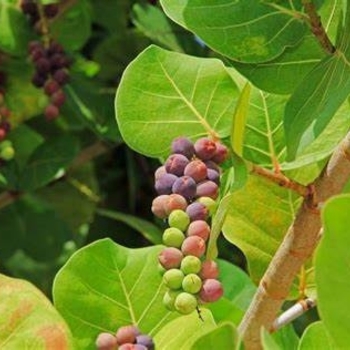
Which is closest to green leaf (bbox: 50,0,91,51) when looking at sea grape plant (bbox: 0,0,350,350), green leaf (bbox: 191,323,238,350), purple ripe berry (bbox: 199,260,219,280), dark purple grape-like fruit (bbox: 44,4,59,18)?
dark purple grape-like fruit (bbox: 44,4,59,18)

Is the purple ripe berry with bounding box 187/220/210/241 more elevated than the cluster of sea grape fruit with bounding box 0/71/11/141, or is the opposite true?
the purple ripe berry with bounding box 187/220/210/241

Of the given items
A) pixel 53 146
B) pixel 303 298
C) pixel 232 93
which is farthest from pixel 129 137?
pixel 53 146

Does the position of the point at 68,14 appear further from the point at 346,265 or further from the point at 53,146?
the point at 346,265

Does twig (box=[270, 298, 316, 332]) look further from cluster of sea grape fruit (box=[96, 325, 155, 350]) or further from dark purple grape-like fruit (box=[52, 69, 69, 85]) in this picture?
dark purple grape-like fruit (box=[52, 69, 69, 85])

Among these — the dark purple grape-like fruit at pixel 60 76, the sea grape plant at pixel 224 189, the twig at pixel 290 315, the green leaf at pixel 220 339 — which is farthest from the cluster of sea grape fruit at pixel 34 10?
the green leaf at pixel 220 339

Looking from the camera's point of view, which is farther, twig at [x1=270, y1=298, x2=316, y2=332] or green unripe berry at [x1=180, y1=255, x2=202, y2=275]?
twig at [x1=270, y1=298, x2=316, y2=332]

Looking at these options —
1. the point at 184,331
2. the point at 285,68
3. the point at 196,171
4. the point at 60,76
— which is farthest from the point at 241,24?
the point at 60,76

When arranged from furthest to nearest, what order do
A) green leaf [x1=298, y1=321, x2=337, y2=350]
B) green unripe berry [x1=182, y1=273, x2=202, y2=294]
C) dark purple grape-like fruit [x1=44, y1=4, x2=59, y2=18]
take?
1. dark purple grape-like fruit [x1=44, y1=4, x2=59, y2=18]
2. green leaf [x1=298, y1=321, x2=337, y2=350]
3. green unripe berry [x1=182, y1=273, x2=202, y2=294]

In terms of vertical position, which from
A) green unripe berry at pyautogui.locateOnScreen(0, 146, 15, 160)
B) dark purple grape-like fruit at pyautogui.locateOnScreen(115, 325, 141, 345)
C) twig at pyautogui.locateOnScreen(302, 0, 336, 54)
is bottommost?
green unripe berry at pyautogui.locateOnScreen(0, 146, 15, 160)
